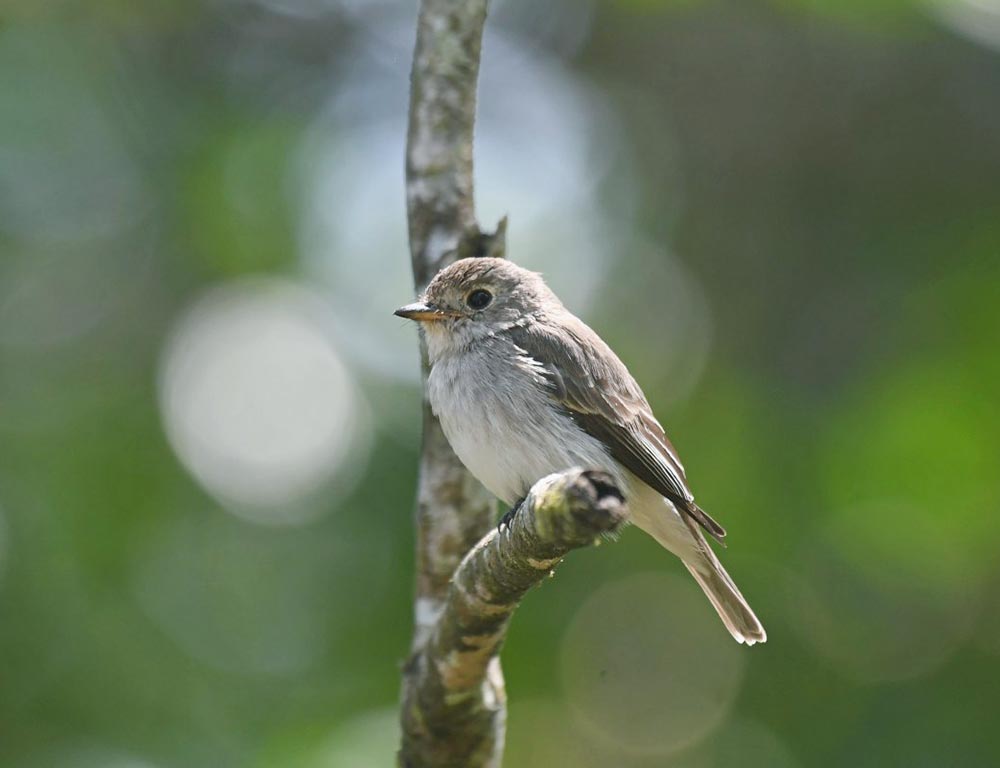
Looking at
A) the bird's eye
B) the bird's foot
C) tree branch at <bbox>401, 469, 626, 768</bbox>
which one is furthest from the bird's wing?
tree branch at <bbox>401, 469, 626, 768</bbox>

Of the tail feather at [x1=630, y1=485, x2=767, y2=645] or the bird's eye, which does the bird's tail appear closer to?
the tail feather at [x1=630, y1=485, x2=767, y2=645]

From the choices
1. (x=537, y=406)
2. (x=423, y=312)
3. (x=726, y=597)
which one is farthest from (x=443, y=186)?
(x=726, y=597)

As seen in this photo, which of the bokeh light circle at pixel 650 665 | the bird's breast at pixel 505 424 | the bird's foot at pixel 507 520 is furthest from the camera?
the bokeh light circle at pixel 650 665

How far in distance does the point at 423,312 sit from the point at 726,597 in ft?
4.76

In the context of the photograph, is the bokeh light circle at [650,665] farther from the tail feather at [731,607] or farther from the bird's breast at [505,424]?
the bird's breast at [505,424]

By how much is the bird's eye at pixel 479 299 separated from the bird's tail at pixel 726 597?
3.66 ft

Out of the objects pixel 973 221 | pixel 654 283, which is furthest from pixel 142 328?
pixel 973 221

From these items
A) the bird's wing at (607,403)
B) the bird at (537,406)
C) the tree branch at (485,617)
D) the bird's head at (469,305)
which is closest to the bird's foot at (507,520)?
the tree branch at (485,617)

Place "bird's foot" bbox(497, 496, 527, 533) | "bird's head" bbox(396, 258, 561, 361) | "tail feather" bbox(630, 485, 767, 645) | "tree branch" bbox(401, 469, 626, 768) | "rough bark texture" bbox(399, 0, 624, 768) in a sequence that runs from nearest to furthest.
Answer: "tree branch" bbox(401, 469, 626, 768) < "bird's foot" bbox(497, 496, 527, 533) < "rough bark texture" bbox(399, 0, 624, 768) < "tail feather" bbox(630, 485, 767, 645) < "bird's head" bbox(396, 258, 561, 361)

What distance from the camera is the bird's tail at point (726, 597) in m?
4.84

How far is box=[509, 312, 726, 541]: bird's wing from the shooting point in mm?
4508

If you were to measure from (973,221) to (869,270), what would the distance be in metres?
0.74

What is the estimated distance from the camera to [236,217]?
625 cm

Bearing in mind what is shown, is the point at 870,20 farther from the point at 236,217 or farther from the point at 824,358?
the point at 236,217
